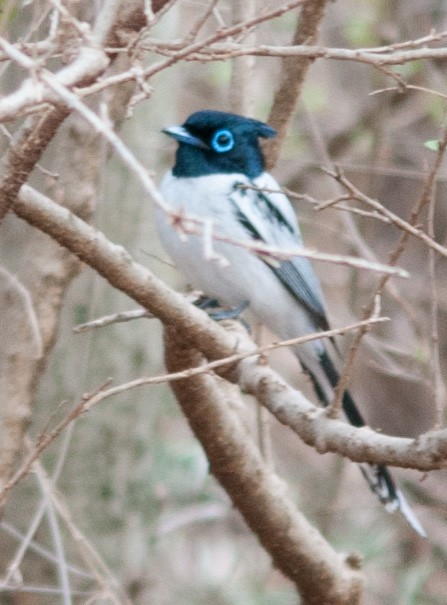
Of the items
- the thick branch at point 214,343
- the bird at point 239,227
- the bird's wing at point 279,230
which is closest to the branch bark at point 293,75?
the bird at point 239,227

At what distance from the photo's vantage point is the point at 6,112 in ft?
5.57

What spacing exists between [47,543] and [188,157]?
6.35 ft

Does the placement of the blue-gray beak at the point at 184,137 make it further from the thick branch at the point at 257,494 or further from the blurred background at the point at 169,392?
the thick branch at the point at 257,494

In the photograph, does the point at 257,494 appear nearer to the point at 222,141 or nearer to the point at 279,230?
the point at 279,230

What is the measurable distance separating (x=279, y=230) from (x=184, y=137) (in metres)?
0.50

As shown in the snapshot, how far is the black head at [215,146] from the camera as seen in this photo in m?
4.65

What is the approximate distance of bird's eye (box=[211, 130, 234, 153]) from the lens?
472 centimetres

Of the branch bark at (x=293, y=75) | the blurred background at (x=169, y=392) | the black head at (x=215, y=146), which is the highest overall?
the branch bark at (x=293, y=75)

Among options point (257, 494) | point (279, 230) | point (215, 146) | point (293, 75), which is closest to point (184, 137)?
point (215, 146)

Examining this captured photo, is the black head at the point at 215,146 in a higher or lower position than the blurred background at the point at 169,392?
higher

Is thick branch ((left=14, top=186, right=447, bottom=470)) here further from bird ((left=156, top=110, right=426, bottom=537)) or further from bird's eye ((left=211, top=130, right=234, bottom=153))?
bird's eye ((left=211, top=130, right=234, bottom=153))

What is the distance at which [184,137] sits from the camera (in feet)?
15.3

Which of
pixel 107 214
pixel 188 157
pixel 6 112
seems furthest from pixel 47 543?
pixel 6 112

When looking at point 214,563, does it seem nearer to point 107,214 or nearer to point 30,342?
point 107,214
